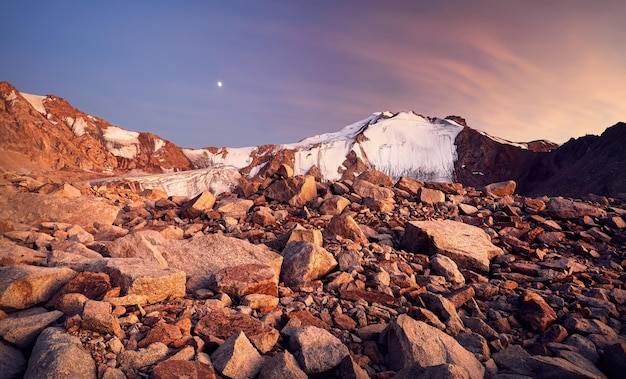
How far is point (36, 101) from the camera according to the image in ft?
300

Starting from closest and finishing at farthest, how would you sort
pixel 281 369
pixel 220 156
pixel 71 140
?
1. pixel 281 369
2. pixel 71 140
3. pixel 220 156

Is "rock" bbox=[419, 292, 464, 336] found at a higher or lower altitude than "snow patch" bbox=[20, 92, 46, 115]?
lower

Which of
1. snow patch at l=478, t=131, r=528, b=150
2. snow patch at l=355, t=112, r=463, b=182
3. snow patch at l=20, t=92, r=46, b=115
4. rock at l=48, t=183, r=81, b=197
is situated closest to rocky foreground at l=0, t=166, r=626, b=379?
rock at l=48, t=183, r=81, b=197

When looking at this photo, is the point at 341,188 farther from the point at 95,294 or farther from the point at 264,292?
the point at 95,294

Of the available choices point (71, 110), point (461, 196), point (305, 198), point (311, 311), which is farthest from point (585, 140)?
point (71, 110)

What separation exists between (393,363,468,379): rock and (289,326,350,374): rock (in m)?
0.56

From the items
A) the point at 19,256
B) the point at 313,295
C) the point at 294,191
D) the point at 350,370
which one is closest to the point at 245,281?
the point at 313,295

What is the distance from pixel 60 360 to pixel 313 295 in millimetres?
2687

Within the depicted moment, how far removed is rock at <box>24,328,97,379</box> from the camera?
263 cm

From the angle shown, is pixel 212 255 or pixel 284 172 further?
pixel 284 172

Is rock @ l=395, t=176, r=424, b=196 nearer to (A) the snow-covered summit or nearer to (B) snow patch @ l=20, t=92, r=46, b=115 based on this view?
(A) the snow-covered summit

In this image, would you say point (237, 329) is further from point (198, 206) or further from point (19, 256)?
point (198, 206)

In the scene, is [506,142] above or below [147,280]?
above

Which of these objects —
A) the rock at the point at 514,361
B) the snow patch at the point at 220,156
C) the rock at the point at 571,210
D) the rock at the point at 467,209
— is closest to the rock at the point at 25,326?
the rock at the point at 514,361
